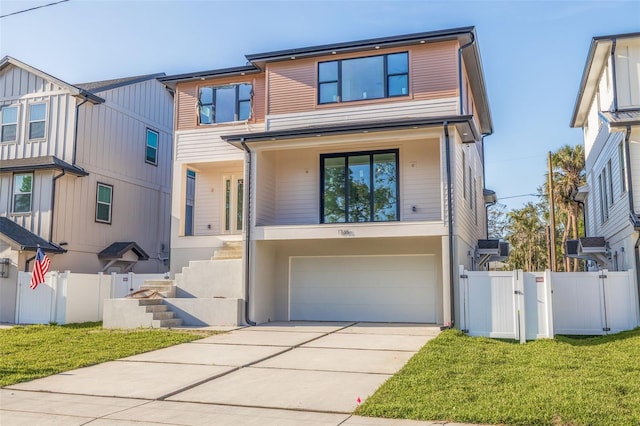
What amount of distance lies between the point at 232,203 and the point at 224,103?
10.5 ft

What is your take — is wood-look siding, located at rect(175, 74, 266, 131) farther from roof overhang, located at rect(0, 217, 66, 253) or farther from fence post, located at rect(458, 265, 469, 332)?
fence post, located at rect(458, 265, 469, 332)

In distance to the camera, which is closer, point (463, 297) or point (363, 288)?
point (463, 297)

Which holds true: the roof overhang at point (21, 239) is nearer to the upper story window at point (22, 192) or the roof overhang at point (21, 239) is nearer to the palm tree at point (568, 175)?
the upper story window at point (22, 192)

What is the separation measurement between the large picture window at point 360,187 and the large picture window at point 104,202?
29.1ft

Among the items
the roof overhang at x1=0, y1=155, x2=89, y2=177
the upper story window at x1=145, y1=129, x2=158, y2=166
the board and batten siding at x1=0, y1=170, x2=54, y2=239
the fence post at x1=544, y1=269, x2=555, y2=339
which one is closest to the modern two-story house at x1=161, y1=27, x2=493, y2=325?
the fence post at x1=544, y1=269, x2=555, y2=339

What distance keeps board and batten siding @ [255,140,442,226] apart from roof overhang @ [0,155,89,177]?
7.16 m

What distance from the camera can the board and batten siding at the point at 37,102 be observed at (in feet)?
63.9

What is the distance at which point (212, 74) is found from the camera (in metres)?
17.8

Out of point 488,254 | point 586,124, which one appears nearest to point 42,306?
point 488,254

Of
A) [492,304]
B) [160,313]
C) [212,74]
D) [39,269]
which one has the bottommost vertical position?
Result: [160,313]

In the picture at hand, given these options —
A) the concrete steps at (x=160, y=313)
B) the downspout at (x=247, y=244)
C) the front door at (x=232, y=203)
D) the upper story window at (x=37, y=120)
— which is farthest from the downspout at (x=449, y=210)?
the upper story window at (x=37, y=120)

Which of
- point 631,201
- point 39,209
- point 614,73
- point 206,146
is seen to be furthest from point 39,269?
point 614,73

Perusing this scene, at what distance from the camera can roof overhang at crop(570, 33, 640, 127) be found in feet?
49.9

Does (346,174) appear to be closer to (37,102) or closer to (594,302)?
(594,302)
